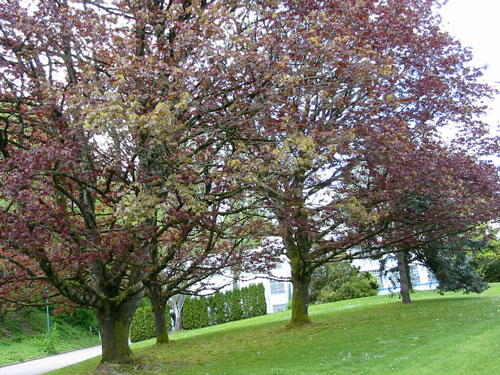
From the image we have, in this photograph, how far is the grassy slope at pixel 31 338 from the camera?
2248cm

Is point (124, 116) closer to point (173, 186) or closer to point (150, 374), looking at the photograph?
point (173, 186)

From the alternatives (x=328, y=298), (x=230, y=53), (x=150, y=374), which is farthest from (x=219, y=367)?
(x=328, y=298)

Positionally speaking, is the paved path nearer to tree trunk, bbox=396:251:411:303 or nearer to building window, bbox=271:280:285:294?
tree trunk, bbox=396:251:411:303

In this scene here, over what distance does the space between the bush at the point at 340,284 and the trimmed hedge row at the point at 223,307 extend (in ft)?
13.4

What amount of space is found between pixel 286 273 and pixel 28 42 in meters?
32.7

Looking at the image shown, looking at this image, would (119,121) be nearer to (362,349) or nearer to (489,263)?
(362,349)

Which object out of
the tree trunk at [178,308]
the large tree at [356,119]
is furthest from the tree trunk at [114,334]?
the tree trunk at [178,308]

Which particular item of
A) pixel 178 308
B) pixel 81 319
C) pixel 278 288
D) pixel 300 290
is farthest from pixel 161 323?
pixel 278 288

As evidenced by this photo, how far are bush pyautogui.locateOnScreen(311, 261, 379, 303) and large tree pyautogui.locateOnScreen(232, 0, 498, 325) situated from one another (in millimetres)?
15702

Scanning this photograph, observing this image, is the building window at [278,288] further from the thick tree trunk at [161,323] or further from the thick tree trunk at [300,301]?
the thick tree trunk at [300,301]

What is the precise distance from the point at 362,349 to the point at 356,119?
5.13 meters

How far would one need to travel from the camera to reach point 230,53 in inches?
296

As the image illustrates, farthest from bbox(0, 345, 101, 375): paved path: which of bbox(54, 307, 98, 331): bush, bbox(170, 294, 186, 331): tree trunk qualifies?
bbox(54, 307, 98, 331): bush

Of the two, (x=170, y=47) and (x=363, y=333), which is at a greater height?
(x=170, y=47)
